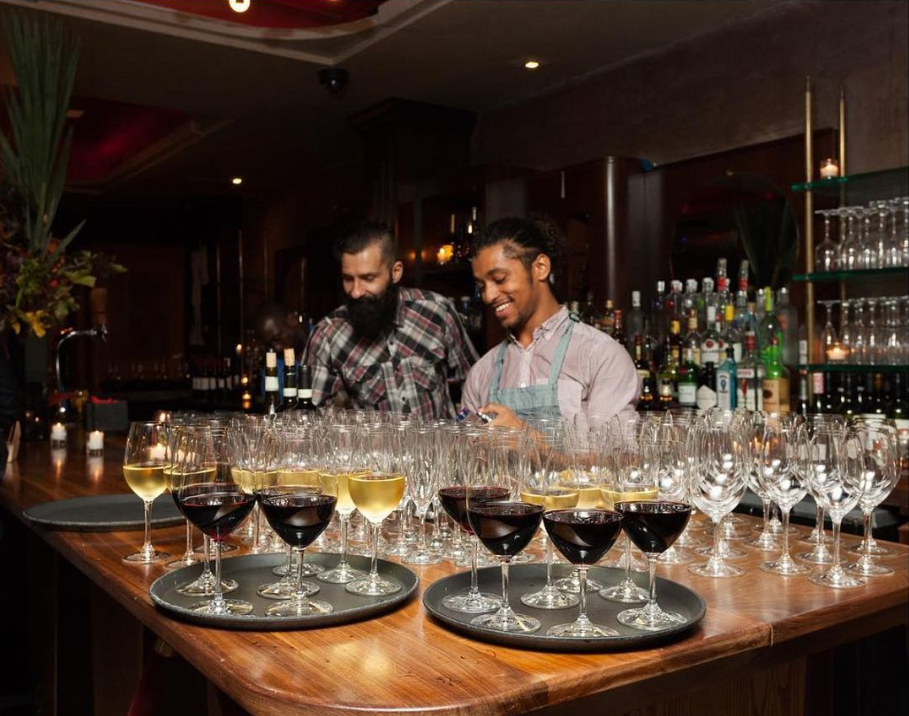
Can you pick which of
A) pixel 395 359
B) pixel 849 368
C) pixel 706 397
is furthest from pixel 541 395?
pixel 849 368

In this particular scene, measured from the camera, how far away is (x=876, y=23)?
3420mm

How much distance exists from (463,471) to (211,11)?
3.63 m

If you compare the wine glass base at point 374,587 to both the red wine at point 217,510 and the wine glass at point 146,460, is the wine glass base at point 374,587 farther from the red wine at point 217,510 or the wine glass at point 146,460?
the wine glass at point 146,460

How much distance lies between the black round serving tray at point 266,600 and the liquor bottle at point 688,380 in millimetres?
2384

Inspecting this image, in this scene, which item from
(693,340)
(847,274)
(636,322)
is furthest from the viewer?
(636,322)

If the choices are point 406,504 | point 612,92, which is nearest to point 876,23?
point 612,92

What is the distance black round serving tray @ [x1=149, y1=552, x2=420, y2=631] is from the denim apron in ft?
4.21

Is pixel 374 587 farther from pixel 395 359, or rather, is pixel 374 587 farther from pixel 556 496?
pixel 395 359

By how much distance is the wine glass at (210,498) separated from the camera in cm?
120

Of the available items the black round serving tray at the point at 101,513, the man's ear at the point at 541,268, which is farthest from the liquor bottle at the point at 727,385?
the black round serving tray at the point at 101,513

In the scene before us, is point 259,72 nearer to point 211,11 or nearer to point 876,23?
point 211,11

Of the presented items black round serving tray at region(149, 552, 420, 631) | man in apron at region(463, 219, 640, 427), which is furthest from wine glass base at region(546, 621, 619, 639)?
man in apron at region(463, 219, 640, 427)

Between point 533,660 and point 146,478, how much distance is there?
840 millimetres

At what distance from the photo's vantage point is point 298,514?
1.17 meters
